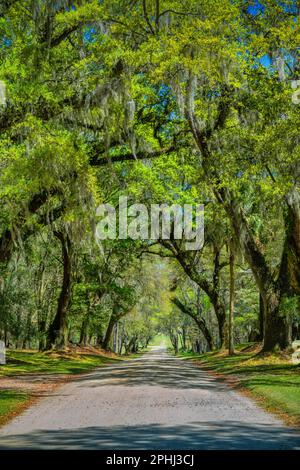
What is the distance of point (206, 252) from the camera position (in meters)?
41.5

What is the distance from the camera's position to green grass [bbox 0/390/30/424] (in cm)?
Result: 1045

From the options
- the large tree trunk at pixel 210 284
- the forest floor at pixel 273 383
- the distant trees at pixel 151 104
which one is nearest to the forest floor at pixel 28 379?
the distant trees at pixel 151 104

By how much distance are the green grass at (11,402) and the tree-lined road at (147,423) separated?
0.97 feet

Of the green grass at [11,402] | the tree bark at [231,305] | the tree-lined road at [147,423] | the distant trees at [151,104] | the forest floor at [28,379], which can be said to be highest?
the distant trees at [151,104]

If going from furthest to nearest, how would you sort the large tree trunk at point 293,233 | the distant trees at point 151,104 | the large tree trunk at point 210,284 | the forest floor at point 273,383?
1. the large tree trunk at point 210,284
2. the large tree trunk at point 293,233
3. the distant trees at point 151,104
4. the forest floor at point 273,383

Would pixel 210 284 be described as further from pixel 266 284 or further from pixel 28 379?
pixel 28 379

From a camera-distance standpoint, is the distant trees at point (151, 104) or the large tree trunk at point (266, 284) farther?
the large tree trunk at point (266, 284)

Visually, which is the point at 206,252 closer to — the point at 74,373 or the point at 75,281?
the point at 75,281

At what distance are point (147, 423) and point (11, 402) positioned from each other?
413cm

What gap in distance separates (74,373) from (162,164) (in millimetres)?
9262

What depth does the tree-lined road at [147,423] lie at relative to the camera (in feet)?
24.0

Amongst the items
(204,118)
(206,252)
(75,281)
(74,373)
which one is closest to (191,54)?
(204,118)

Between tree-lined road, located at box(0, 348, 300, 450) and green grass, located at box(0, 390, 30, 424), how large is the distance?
0.97ft

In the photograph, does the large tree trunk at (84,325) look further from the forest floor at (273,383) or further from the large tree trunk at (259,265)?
the large tree trunk at (259,265)
